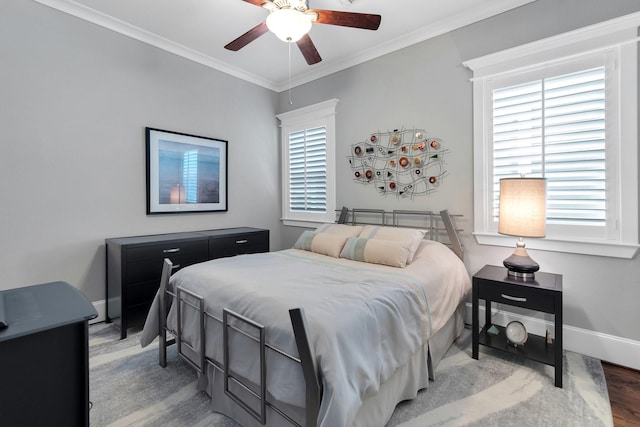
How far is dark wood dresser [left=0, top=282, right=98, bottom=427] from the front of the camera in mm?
902

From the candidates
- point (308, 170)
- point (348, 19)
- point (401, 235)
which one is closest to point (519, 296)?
point (401, 235)

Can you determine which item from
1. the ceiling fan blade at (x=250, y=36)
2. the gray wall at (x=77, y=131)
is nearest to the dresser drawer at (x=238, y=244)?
the gray wall at (x=77, y=131)

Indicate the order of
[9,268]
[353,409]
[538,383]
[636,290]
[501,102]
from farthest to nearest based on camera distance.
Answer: [501,102] → [9,268] → [636,290] → [538,383] → [353,409]

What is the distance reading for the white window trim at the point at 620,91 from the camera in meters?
2.20

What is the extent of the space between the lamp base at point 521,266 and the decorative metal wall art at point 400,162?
103 centimetres

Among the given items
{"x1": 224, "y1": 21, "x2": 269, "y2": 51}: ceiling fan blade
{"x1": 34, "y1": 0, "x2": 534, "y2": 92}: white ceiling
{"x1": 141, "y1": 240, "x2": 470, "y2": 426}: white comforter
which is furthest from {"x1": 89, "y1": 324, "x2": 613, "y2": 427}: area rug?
{"x1": 34, "y1": 0, "x2": 534, "y2": 92}: white ceiling

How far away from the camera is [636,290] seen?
7.38ft

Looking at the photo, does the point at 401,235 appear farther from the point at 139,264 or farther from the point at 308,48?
the point at 139,264

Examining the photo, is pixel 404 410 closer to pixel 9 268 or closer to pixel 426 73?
pixel 426 73

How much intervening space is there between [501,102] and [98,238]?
405cm

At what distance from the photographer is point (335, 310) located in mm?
1523

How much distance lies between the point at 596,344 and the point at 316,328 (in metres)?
2.44

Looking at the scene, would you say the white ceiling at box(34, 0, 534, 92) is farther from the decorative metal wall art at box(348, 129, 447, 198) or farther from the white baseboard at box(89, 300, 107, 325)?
the white baseboard at box(89, 300, 107, 325)

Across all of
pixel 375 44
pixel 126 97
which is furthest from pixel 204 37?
pixel 375 44
